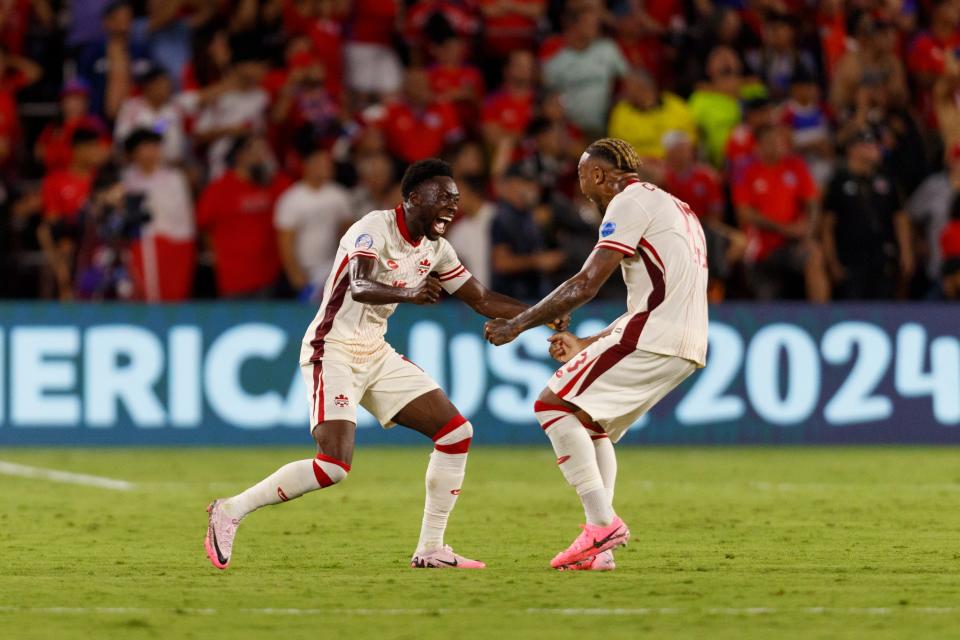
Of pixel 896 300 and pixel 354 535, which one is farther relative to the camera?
pixel 896 300

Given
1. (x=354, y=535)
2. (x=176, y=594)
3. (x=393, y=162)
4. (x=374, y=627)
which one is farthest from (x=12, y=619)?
(x=393, y=162)

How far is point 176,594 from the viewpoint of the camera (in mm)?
7648

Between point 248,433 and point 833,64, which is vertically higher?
point 833,64

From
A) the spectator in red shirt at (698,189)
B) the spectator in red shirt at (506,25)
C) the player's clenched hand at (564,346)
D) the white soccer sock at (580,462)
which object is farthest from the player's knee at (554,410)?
the spectator in red shirt at (506,25)

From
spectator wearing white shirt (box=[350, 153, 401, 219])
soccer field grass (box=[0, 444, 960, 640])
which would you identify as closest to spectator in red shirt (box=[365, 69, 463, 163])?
spectator wearing white shirt (box=[350, 153, 401, 219])

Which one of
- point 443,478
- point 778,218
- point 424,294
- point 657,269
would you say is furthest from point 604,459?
point 778,218

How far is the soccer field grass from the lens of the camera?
269 inches

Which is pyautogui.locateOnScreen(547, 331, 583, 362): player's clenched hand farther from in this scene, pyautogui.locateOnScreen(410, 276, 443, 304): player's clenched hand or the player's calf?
the player's calf

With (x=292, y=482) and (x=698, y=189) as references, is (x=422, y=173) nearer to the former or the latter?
(x=292, y=482)

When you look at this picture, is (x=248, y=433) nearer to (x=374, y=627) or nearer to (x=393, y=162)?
(x=393, y=162)

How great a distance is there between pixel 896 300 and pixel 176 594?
36.2 feet

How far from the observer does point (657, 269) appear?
27.7ft

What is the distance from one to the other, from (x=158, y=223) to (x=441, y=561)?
8.41 metres

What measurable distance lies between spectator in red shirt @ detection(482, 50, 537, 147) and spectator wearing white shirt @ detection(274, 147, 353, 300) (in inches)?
73.3
